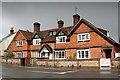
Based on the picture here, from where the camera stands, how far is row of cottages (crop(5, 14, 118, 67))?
83.8 ft

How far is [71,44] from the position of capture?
93.3 ft

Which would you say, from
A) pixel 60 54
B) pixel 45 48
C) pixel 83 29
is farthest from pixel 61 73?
pixel 45 48

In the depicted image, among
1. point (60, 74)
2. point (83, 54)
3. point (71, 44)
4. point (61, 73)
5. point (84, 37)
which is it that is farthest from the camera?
point (71, 44)

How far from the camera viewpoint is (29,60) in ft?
100

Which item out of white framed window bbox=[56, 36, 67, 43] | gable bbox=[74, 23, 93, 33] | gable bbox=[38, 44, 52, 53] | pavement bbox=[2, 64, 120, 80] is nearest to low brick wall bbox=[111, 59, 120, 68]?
pavement bbox=[2, 64, 120, 80]

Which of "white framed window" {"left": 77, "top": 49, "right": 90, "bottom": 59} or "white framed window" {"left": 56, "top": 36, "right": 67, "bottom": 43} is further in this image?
"white framed window" {"left": 56, "top": 36, "right": 67, "bottom": 43}

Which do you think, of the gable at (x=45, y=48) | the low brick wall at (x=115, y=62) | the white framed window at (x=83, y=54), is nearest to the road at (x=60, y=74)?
the low brick wall at (x=115, y=62)

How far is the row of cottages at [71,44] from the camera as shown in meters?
Result: 25.5

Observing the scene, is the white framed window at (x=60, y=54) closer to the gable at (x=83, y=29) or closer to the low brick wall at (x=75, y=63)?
the low brick wall at (x=75, y=63)

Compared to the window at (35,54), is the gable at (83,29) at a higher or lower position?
higher

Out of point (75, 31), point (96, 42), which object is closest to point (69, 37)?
point (75, 31)

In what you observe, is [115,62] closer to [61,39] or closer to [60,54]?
[60,54]

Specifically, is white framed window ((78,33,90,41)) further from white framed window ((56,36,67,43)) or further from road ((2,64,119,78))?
road ((2,64,119,78))

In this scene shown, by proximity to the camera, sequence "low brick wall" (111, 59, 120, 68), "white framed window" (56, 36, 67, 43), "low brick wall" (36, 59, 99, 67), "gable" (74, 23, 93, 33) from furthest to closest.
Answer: "white framed window" (56, 36, 67, 43) < "gable" (74, 23, 93, 33) < "low brick wall" (36, 59, 99, 67) < "low brick wall" (111, 59, 120, 68)
